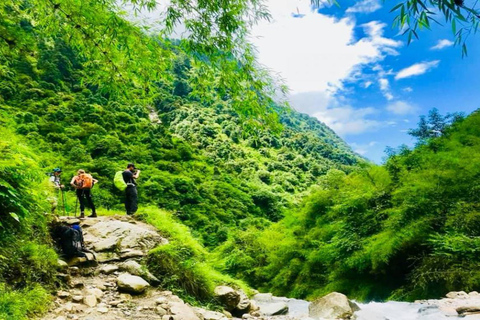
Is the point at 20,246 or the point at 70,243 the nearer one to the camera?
the point at 20,246

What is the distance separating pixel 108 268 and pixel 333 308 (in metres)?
5.33

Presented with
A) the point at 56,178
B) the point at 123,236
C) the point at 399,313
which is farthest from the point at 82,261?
the point at 399,313

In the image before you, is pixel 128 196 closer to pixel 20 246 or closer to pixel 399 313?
pixel 20 246

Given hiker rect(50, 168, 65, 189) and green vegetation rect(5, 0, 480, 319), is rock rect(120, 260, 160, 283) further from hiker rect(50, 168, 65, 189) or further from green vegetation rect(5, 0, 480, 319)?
hiker rect(50, 168, 65, 189)

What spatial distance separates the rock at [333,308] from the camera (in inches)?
299

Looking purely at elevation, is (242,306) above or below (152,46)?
below

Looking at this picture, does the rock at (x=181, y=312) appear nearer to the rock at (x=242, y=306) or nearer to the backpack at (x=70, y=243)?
the rock at (x=242, y=306)

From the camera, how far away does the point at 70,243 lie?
5.51 metres

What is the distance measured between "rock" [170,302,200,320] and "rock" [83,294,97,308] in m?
1.05

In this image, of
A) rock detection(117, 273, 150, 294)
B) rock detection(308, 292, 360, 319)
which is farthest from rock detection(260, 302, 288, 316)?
rock detection(117, 273, 150, 294)

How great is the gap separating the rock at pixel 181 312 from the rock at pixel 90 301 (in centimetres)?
105

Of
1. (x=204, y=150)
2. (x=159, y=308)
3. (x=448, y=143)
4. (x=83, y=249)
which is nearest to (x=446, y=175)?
(x=448, y=143)

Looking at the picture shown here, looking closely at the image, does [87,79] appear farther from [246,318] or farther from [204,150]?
[204,150]

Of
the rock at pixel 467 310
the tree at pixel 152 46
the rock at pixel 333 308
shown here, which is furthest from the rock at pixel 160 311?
the rock at pixel 467 310
